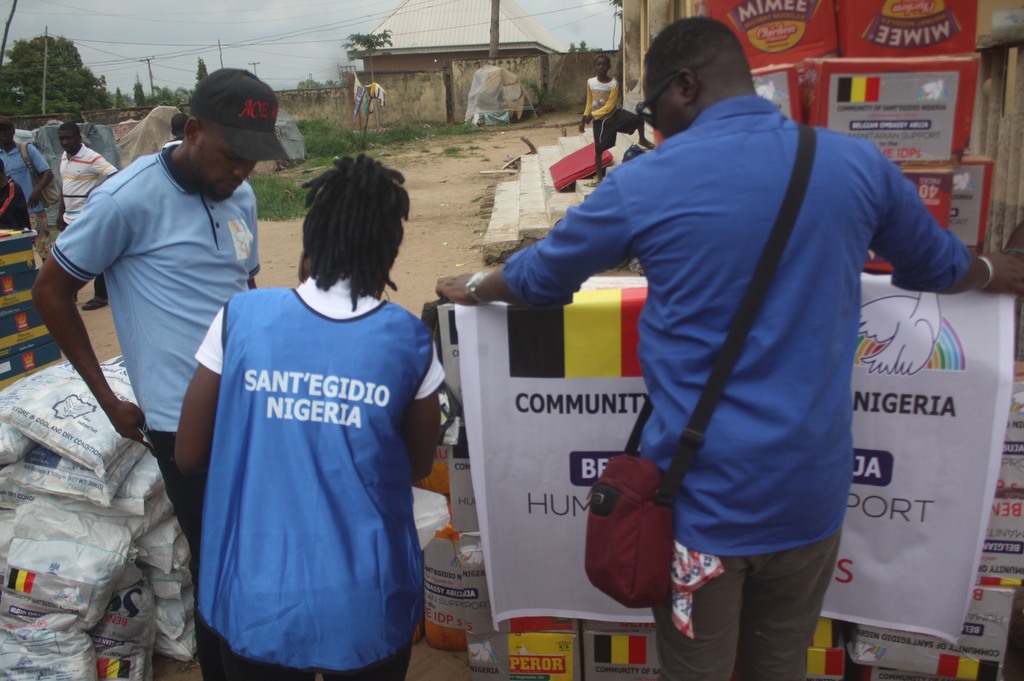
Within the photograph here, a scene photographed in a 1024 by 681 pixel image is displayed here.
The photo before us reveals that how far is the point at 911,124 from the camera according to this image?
2275mm

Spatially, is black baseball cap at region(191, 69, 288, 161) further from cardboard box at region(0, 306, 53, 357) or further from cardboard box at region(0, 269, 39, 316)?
cardboard box at region(0, 306, 53, 357)

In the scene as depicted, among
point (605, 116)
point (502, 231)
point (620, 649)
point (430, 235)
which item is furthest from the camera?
point (605, 116)

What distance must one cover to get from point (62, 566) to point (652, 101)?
2.78m

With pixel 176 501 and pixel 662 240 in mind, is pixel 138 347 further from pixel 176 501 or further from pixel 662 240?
pixel 662 240

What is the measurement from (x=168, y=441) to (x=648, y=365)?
5.24ft

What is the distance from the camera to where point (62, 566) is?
3.02 m

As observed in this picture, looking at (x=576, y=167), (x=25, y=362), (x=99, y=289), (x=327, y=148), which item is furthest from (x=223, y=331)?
(x=327, y=148)

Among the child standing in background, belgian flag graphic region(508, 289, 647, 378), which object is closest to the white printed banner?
belgian flag graphic region(508, 289, 647, 378)

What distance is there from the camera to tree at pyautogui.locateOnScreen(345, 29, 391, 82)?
4272cm

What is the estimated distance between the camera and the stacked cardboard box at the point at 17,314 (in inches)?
231

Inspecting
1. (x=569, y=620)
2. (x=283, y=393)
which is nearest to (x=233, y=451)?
(x=283, y=393)

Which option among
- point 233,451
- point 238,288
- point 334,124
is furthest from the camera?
point 334,124

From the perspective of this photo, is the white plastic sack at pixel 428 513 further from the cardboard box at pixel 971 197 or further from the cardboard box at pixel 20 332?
the cardboard box at pixel 20 332

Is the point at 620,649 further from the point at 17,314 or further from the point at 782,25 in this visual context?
the point at 17,314
